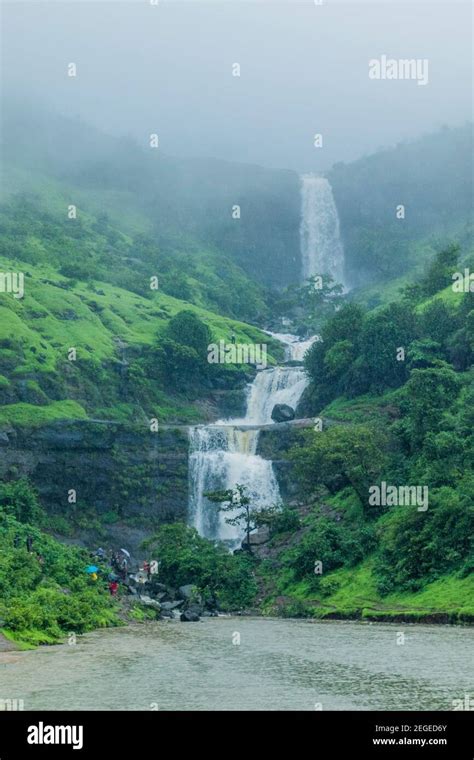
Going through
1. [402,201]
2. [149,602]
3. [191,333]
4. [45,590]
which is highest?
[402,201]

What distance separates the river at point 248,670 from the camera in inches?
1059

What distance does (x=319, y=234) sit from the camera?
563ft

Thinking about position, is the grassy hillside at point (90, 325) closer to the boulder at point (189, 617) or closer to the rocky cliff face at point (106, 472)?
the rocky cliff face at point (106, 472)

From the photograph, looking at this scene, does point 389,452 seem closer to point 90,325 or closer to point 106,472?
point 106,472

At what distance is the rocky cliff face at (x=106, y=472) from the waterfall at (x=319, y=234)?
83.4m

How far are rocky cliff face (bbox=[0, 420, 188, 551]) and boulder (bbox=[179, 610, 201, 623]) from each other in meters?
29.3

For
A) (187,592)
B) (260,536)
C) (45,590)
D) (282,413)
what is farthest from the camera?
(282,413)

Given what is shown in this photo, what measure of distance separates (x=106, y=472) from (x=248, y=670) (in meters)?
55.9

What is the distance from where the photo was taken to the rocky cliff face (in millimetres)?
86812

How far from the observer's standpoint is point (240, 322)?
138m

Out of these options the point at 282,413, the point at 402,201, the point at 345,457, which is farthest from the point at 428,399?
the point at 402,201

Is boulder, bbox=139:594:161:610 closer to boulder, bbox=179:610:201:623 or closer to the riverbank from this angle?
boulder, bbox=179:610:201:623

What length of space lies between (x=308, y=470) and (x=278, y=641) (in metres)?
27.9
